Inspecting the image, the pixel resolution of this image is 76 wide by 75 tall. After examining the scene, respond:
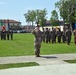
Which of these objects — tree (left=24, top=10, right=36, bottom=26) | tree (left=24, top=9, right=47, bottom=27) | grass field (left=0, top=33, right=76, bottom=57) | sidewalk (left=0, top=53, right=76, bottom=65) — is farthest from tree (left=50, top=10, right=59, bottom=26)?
sidewalk (left=0, top=53, right=76, bottom=65)

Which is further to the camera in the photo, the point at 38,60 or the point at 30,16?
the point at 30,16

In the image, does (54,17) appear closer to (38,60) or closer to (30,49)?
(30,49)

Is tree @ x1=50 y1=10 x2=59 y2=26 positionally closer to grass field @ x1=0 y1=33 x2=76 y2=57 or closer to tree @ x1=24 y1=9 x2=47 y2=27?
tree @ x1=24 y1=9 x2=47 y2=27

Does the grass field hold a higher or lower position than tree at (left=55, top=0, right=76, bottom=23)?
lower

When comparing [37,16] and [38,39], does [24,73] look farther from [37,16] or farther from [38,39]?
[37,16]

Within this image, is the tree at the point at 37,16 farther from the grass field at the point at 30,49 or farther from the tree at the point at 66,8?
the grass field at the point at 30,49

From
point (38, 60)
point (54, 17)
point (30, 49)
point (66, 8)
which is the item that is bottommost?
point (30, 49)

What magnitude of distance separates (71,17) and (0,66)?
75.0 meters

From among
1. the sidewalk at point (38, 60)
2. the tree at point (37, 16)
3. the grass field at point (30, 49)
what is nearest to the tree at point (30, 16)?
→ the tree at point (37, 16)

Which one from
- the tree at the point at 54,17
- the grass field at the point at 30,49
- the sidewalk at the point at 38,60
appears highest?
the tree at the point at 54,17

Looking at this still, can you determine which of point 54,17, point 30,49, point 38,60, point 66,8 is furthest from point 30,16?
point 38,60

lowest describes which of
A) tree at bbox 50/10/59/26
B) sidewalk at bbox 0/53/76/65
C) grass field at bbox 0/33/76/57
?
grass field at bbox 0/33/76/57

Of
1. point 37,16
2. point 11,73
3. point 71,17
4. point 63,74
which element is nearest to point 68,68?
point 63,74

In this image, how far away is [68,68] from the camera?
36.3 feet
